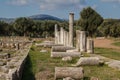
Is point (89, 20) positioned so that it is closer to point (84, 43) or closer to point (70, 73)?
point (84, 43)

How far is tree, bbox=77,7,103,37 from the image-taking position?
8111 cm

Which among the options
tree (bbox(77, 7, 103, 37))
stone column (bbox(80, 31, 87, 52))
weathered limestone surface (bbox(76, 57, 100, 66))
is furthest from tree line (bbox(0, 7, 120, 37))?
weathered limestone surface (bbox(76, 57, 100, 66))

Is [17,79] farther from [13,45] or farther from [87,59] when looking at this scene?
[13,45]

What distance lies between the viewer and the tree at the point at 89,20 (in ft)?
266

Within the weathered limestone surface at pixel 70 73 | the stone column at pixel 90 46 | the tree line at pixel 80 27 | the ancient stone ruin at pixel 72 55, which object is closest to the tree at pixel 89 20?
the tree line at pixel 80 27

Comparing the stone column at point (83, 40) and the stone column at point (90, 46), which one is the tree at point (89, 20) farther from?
the stone column at point (90, 46)

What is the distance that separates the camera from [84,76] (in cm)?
1567

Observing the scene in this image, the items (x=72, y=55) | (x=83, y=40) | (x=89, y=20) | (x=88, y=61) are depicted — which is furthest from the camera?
(x=89, y=20)

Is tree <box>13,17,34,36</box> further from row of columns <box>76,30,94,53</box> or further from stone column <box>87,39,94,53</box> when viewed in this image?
stone column <box>87,39,94,53</box>

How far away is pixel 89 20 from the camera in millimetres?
81125

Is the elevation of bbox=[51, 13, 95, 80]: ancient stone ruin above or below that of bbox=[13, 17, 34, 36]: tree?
below

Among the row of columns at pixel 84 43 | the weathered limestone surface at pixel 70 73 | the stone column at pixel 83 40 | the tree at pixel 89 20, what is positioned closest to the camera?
the weathered limestone surface at pixel 70 73

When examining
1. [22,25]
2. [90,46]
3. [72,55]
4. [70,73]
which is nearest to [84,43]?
[90,46]

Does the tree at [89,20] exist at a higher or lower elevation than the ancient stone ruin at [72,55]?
higher
